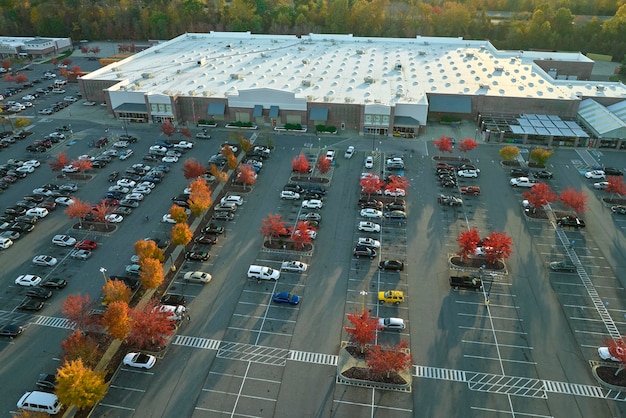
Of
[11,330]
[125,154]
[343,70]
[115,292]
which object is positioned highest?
[343,70]

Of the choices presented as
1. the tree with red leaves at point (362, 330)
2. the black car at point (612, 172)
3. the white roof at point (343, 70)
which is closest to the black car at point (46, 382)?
the tree with red leaves at point (362, 330)

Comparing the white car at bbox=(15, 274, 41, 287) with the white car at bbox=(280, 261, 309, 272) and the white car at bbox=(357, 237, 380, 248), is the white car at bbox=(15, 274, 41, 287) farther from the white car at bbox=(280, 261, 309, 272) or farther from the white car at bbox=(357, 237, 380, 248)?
the white car at bbox=(357, 237, 380, 248)

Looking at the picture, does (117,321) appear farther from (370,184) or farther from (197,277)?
(370,184)

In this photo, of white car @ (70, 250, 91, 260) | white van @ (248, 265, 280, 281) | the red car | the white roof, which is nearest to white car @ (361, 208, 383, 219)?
white van @ (248, 265, 280, 281)

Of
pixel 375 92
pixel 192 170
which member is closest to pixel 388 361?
pixel 192 170

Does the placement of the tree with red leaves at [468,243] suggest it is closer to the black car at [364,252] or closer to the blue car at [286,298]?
the black car at [364,252]

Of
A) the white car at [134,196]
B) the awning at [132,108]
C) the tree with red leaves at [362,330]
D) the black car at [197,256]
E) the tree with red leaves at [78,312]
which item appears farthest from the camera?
the awning at [132,108]
